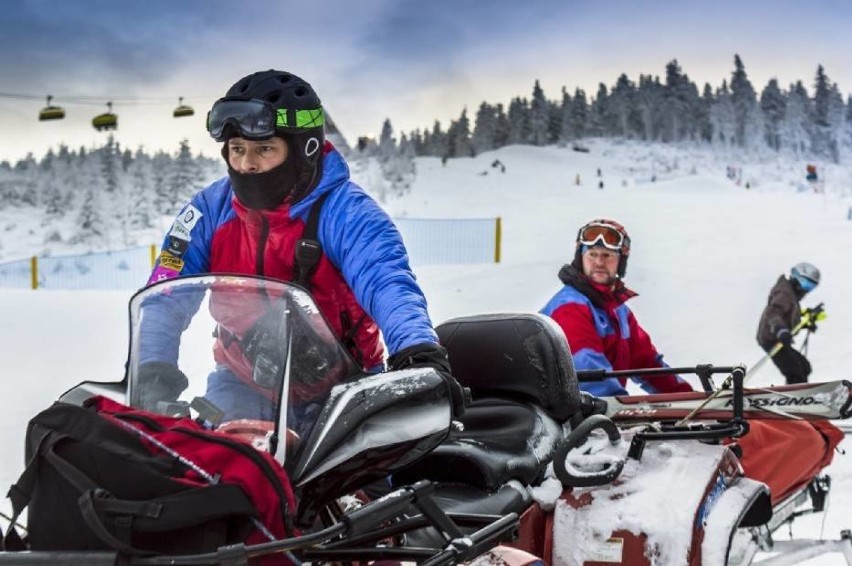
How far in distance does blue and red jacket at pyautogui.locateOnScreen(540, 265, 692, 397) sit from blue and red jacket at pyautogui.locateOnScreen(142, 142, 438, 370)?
2.37 meters

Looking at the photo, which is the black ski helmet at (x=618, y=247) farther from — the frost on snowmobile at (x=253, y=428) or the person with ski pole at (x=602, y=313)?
the frost on snowmobile at (x=253, y=428)

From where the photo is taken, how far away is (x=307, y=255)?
2859 mm

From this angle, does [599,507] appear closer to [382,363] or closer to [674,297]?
[382,363]

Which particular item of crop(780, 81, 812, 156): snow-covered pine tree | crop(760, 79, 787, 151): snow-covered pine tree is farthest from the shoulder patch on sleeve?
crop(760, 79, 787, 151): snow-covered pine tree

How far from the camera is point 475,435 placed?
3.16 metres

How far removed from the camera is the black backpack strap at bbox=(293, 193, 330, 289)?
2861 millimetres

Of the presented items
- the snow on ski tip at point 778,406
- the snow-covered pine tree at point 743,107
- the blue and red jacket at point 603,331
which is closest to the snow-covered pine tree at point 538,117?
the snow-covered pine tree at point 743,107

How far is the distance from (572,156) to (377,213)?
60.9 metres

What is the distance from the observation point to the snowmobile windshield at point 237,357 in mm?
1957

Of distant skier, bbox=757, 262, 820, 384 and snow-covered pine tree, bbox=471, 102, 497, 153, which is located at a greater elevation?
snow-covered pine tree, bbox=471, 102, 497, 153

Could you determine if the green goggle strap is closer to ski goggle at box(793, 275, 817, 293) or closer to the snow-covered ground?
the snow-covered ground

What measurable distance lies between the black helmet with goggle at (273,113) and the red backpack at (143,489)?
113cm

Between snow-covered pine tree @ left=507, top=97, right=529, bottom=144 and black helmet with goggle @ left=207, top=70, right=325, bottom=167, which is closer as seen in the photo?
black helmet with goggle @ left=207, top=70, right=325, bottom=167

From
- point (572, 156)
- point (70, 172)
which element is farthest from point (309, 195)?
point (572, 156)
